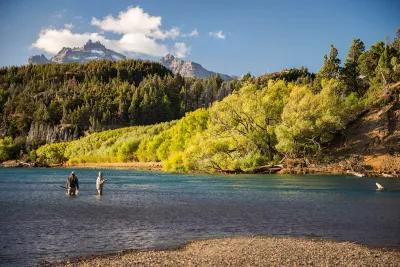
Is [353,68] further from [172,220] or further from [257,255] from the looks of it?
[257,255]

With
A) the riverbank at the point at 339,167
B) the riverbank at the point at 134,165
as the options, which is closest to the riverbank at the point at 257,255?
the riverbank at the point at 339,167

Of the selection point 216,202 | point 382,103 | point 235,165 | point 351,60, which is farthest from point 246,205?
point 351,60

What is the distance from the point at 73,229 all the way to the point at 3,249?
7.30 m

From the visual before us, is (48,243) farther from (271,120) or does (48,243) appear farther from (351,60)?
(351,60)

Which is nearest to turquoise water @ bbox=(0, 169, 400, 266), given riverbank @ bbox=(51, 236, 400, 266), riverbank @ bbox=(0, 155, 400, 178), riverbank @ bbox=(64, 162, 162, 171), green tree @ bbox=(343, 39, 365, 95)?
riverbank @ bbox=(51, 236, 400, 266)

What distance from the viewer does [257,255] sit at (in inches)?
984

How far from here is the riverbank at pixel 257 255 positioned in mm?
23250

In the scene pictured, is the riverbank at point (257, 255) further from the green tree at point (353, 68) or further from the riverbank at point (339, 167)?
the green tree at point (353, 68)

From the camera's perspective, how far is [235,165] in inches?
4341

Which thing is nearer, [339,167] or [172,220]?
[172,220]

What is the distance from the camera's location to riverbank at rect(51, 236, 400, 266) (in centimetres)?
2325

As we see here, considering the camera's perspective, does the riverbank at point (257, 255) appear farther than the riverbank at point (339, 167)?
No

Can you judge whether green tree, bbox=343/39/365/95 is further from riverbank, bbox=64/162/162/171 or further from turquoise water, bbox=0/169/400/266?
turquoise water, bbox=0/169/400/266

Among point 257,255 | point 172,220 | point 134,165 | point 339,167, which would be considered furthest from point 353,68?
point 257,255
